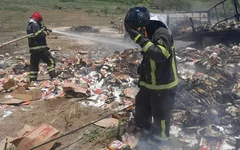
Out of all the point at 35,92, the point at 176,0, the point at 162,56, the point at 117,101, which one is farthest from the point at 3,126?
the point at 176,0

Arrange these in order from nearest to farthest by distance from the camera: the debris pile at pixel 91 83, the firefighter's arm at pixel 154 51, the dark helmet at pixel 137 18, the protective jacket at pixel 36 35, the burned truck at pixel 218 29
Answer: the firefighter's arm at pixel 154 51
the dark helmet at pixel 137 18
the debris pile at pixel 91 83
the protective jacket at pixel 36 35
the burned truck at pixel 218 29

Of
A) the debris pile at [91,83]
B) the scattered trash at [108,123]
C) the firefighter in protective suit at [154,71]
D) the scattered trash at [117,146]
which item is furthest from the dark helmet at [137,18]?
the debris pile at [91,83]

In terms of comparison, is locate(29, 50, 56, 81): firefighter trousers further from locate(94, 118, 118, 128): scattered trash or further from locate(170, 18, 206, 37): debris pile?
locate(170, 18, 206, 37): debris pile

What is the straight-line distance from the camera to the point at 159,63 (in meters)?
3.11

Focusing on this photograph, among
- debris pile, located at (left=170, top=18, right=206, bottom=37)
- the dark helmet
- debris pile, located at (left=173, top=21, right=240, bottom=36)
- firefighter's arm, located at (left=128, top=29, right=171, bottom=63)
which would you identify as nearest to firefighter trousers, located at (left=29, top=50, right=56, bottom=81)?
the dark helmet

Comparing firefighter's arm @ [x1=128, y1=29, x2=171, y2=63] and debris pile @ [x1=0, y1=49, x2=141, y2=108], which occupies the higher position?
firefighter's arm @ [x1=128, y1=29, x2=171, y2=63]

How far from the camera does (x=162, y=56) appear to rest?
2.85 m

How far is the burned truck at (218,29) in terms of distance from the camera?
9.75m

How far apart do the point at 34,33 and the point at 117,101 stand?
8.84 ft

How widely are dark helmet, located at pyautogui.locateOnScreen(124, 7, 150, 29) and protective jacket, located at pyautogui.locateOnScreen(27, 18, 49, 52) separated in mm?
3957

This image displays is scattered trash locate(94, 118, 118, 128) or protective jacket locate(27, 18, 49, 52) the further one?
protective jacket locate(27, 18, 49, 52)

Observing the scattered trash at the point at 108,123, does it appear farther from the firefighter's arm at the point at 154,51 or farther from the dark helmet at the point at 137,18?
the dark helmet at the point at 137,18

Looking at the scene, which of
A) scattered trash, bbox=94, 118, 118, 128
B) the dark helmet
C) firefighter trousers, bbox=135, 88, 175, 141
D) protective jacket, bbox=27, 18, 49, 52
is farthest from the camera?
protective jacket, bbox=27, 18, 49, 52

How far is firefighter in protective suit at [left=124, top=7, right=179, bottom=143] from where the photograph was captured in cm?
288
